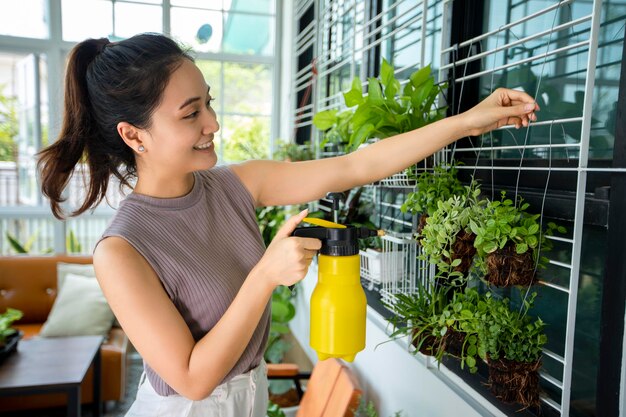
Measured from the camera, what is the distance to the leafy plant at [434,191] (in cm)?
111

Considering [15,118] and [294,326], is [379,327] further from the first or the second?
[15,118]

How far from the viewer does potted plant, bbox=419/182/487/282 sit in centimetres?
96

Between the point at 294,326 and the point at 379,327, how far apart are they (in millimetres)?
1560

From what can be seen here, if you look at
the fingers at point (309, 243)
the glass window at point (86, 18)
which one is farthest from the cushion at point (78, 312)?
the fingers at point (309, 243)

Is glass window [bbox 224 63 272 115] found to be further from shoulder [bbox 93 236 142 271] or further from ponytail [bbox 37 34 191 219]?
shoulder [bbox 93 236 142 271]

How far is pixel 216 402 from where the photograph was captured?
1.02 meters

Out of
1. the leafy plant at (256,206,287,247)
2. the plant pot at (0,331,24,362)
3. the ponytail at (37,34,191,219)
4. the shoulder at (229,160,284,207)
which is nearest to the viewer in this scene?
the ponytail at (37,34,191,219)

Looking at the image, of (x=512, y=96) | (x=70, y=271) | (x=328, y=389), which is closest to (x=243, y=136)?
A: (x=70, y=271)

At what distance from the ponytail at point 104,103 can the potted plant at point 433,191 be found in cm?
61

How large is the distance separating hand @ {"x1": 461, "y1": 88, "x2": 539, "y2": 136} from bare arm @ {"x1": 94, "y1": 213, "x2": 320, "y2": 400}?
414 millimetres

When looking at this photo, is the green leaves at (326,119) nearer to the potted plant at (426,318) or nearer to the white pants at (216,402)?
the potted plant at (426,318)

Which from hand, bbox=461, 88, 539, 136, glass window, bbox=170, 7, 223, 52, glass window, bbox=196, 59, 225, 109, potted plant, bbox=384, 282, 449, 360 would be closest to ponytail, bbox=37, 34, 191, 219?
hand, bbox=461, 88, 539, 136

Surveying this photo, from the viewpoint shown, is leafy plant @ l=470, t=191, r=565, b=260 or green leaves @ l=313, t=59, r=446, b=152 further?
green leaves @ l=313, t=59, r=446, b=152

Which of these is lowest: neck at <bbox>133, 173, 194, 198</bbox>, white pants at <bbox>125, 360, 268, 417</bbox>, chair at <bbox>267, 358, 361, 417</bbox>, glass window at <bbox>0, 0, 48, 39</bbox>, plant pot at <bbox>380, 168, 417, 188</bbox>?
chair at <bbox>267, 358, 361, 417</bbox>
